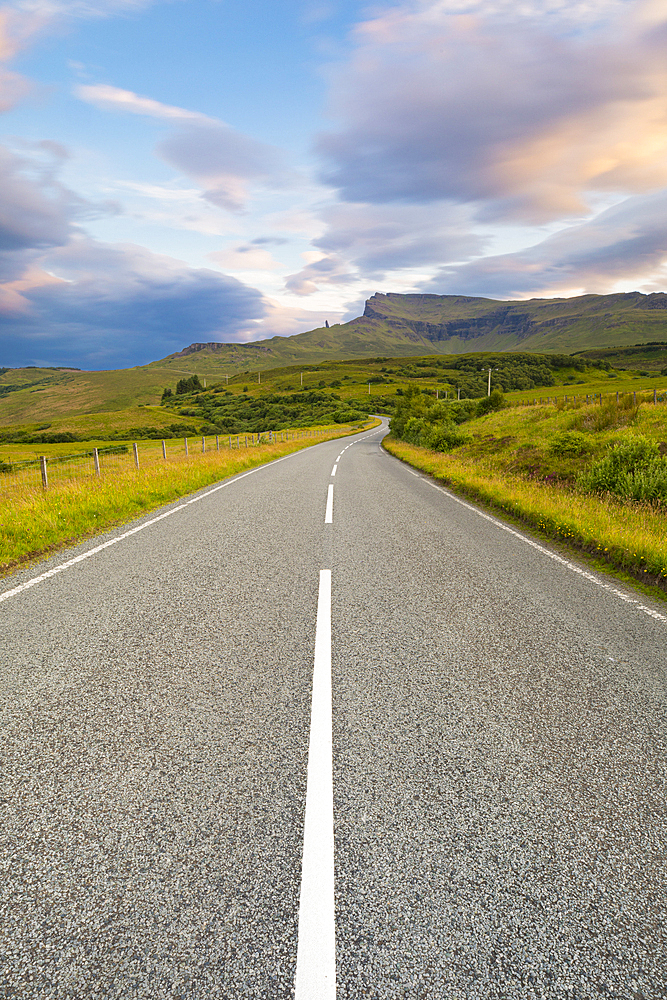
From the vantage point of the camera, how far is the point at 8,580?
20.3 ft

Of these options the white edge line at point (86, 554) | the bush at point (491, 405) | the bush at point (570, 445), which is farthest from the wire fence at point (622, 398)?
the white edge line at point (86, 554)

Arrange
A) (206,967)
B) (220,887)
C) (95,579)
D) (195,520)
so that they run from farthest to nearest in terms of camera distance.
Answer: (195,520) < (95,579) < (220,887) < (206,967)

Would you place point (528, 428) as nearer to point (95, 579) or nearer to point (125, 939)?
point (95, 579)

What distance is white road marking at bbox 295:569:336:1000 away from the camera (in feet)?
5.44

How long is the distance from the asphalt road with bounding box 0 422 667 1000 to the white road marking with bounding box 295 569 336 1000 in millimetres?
33

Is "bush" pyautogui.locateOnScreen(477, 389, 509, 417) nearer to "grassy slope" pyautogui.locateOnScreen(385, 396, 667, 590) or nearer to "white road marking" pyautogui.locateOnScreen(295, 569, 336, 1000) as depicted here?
"grassy slope" pyautogui.locateOnScreen(385, 396, 667, 590)

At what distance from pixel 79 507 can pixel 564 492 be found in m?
11.3

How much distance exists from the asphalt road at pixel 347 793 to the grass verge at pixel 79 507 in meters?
2.75

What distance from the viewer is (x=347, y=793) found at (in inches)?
99.1

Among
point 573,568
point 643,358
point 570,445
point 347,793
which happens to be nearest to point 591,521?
point 573,568

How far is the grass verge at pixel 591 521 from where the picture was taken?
6.50 meters

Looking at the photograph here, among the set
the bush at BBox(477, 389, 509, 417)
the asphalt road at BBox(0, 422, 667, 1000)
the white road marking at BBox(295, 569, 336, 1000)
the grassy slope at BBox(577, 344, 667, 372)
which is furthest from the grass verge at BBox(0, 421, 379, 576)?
the grassy slope at BBox(577, 344, 667, 372)

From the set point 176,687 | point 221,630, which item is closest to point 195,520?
point 221,630

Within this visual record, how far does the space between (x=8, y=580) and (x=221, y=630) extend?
136 inches
